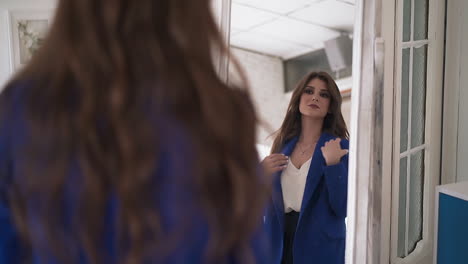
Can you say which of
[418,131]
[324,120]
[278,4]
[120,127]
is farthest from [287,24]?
[120,127]

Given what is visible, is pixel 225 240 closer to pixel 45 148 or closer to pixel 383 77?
pixel 45 148

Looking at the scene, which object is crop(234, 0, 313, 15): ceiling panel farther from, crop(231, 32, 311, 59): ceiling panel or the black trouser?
the black trouser

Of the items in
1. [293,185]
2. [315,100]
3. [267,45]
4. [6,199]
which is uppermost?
[267,45]

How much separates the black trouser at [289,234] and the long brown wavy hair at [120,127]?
1.35 m

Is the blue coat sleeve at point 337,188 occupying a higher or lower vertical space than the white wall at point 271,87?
lower

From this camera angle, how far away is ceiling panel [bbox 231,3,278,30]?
3266mm

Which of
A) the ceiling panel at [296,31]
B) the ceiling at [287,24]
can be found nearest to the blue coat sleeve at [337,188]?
the ceiling at [287,24]

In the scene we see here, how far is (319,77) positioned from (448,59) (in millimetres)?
586

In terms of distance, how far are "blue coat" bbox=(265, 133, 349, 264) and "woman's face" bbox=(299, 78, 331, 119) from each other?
0.74ft

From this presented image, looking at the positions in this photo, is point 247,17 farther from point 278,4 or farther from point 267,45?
point 267,45

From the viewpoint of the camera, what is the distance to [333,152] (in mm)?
1840

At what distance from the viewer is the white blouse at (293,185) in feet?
6.04

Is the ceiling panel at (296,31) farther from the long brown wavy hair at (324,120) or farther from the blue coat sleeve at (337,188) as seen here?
the blue coat sleeve at (337,188)

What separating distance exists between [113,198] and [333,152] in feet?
4.73
